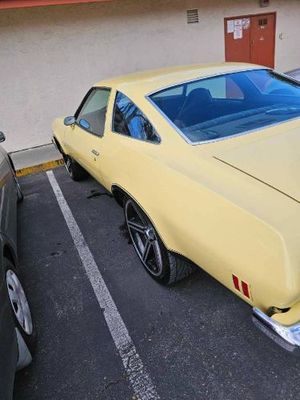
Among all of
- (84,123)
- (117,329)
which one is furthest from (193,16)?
(117,329)

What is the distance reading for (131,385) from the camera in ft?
6.76

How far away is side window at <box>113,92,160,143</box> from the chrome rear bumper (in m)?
1.41

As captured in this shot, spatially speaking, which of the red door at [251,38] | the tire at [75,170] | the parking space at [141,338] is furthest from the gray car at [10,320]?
the red door at [251,38]

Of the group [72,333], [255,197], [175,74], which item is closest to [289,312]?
[255,197]

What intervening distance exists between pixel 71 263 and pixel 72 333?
92cm

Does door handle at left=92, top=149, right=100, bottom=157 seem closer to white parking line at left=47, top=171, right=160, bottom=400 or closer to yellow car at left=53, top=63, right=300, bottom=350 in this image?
yellow car at left=53, top=63, right=300, bottom=350

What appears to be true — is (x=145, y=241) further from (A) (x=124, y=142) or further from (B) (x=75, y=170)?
(B) (x=75, y=170)

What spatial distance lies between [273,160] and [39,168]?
15.7 feet

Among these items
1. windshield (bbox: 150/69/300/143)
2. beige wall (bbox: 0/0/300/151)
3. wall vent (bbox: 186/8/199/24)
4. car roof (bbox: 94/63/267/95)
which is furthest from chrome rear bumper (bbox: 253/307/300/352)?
wall vent (bbox: 186/8/199/24)

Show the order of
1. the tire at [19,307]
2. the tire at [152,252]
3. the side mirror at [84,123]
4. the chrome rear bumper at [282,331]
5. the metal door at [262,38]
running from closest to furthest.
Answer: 1. the chrome rear bumper at [282,331]
2. the tire at [19,307]
3. the tire at [152,252]
4. the side mirror at [84,123]
5. the metal door at [262,38]

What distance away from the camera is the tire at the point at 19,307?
7.09ft

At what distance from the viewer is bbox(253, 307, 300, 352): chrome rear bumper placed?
5.03 feet

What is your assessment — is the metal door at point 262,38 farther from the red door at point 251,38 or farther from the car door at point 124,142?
the car door at point 124,142

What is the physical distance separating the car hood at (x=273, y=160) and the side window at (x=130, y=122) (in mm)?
641
